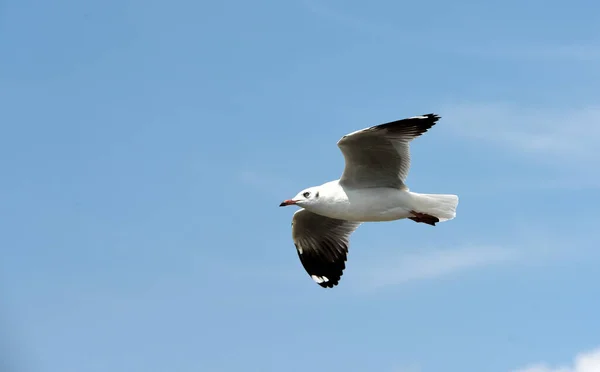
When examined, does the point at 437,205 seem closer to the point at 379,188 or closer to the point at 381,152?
the point at 379,188

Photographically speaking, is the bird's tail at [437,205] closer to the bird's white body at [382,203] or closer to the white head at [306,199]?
the bird's white body at [382,203]

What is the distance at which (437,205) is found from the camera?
12336 millimetres

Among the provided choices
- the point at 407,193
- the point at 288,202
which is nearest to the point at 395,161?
the point at 407,193

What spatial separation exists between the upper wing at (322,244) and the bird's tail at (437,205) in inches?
85.7

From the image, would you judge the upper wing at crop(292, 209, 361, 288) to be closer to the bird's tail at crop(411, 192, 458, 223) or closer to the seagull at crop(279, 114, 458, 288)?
the seagull at crop(279, 114, 458, 288)

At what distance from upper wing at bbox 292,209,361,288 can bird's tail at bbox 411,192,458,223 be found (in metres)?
2.18

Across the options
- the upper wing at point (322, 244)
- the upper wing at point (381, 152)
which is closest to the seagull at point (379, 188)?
the upper wing at point (381, 152)

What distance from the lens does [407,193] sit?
12.4 meters

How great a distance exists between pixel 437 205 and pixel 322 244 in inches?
103

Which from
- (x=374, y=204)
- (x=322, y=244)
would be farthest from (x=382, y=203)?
(x=322, y=244)

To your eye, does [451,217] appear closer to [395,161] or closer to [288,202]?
[395,161]

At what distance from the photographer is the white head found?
41.0 feet

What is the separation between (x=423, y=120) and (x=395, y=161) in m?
0.71

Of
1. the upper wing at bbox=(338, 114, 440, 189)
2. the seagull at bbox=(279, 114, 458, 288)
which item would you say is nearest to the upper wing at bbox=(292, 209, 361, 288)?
the seagull at bbox=(279, 114, 458, 288)
